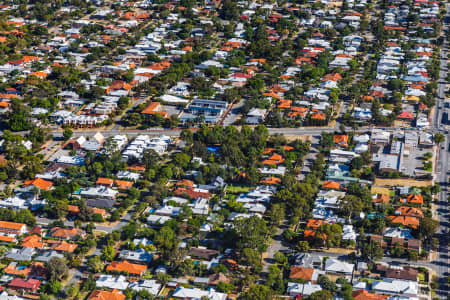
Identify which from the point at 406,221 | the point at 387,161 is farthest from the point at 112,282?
the point at 387,161

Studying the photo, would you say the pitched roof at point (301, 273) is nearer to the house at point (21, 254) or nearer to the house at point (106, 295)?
the house at point (106, 295)

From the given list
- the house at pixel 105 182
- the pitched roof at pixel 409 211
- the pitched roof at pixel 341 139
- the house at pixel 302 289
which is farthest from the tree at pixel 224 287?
the pitched roof at pixel 341 139

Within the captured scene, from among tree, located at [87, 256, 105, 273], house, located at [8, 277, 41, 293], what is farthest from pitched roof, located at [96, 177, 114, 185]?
house, located at [8, 277, 41, 293]

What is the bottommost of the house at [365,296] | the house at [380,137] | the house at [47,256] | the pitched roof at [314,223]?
the house at [380,137]

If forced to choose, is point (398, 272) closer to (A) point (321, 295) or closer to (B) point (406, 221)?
(B) point (406, 221)

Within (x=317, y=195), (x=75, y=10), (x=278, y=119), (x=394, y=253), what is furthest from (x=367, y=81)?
(x=75, y=10)

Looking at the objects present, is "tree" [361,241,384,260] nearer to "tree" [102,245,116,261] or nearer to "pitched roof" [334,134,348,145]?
"pitched roof" [334,134,348,145]
